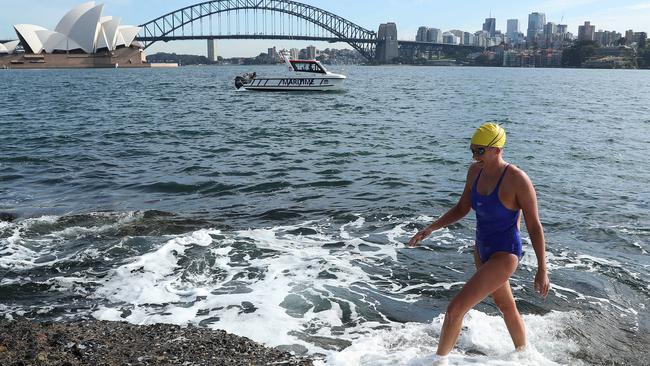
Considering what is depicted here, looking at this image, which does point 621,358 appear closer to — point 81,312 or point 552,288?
point 552,288

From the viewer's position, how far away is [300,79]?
43.3m

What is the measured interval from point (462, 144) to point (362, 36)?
507 ft

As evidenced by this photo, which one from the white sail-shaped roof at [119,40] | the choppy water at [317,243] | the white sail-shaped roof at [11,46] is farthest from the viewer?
the white sail-shaped roof at [11,46]

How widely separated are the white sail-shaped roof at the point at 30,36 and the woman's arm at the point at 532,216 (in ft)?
418

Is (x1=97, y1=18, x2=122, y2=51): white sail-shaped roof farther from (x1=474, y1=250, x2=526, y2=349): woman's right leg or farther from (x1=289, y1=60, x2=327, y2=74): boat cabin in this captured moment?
(x1=474, y1=250, x2=526, y2=349): woman's right leg

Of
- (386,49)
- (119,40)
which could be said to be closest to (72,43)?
(119,40)

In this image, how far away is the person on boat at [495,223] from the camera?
3633 millimetres

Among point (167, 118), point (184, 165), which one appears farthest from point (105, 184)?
point (167, 118)

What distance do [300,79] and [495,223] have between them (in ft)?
133

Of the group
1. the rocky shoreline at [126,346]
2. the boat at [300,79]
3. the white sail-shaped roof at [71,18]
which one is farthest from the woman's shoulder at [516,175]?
the white sail-shaped roof at [71,18]

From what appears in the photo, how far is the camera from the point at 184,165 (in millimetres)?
13750

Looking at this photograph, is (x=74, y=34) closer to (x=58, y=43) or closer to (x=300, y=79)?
(x=58, y=43)

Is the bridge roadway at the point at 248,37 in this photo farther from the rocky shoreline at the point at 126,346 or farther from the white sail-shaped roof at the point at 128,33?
the rocky shoreline at the point at 126,346

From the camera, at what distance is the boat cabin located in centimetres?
4359
